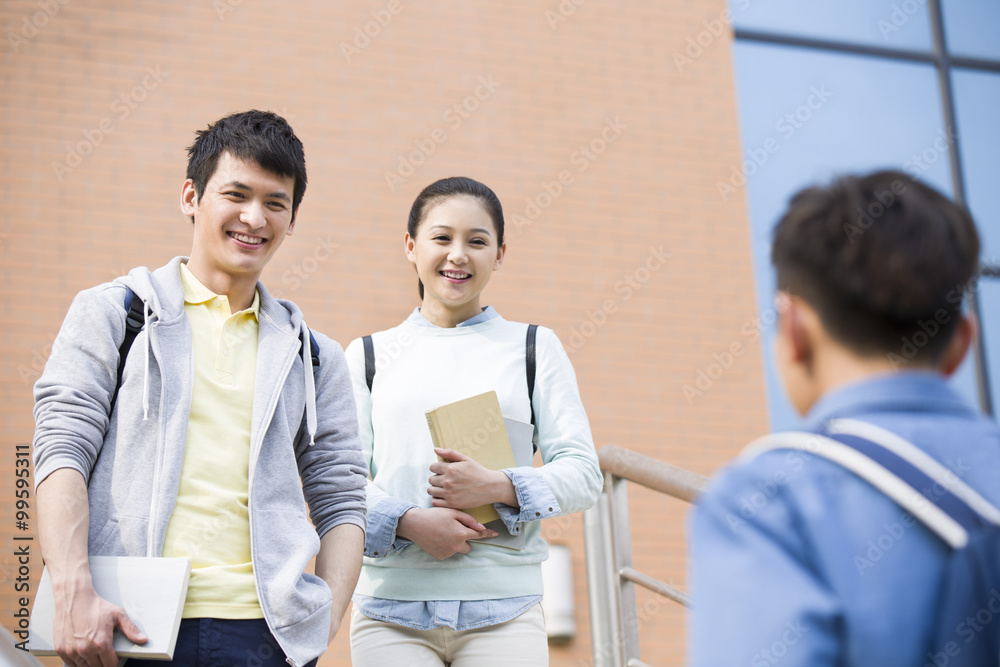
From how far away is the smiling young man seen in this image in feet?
5.65

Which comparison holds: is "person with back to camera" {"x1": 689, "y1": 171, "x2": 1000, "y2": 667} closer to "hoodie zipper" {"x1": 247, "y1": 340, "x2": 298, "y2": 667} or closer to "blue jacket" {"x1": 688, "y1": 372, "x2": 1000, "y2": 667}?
"blue jacket" {"x1": 688, "y1": 372, "x2": 1000, "y2": 667}

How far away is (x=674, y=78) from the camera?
621 cm

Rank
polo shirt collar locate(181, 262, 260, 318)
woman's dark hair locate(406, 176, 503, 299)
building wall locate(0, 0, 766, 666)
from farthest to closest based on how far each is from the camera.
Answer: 1. building wall locate(0, 0, 766, 666)
2. woman's dark hair locate(406, 176, 503, 299)
3. polo shirt collar locate(181, 262, 260, 318)

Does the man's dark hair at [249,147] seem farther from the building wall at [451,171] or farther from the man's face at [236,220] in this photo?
the building wall at [451,171]

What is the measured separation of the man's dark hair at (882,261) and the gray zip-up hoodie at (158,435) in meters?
1.10

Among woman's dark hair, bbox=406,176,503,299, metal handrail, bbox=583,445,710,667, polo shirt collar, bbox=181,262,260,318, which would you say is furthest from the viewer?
metal handrail, bbox=583,445,710,667

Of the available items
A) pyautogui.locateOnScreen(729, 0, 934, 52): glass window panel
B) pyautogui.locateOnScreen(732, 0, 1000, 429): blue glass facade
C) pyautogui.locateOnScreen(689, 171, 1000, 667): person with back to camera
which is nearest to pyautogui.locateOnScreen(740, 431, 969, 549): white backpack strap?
pyautogui.locateOnScreen(689, 171, 1000, 667): person with back to camera

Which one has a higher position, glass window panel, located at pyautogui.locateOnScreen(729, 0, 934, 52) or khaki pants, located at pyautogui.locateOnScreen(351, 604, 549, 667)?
glass window panel, located at pyautogui.locateOnScreen(729, 0, 934, 52)

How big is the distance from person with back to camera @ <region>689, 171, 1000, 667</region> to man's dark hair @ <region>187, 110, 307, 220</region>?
1218 millimetres

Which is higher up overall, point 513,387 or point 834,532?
point 513,387

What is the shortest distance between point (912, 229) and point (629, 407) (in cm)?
458

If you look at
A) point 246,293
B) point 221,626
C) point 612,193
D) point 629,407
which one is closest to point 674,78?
point 612,193

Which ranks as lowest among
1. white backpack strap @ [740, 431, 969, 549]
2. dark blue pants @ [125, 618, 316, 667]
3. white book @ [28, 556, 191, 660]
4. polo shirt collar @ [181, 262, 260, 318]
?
dark blue pants @ [125, 618, 316, 667]

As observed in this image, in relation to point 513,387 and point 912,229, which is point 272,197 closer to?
point 513,387
